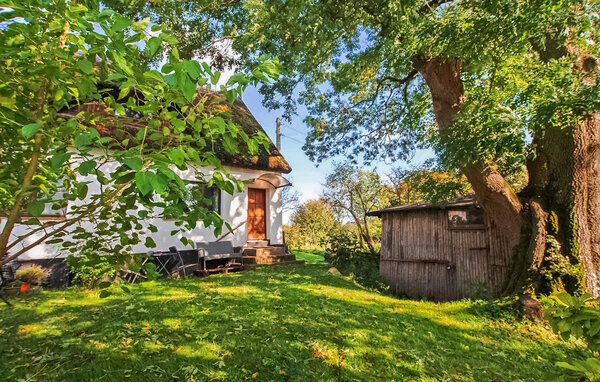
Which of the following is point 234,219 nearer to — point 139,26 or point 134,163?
point 139,26

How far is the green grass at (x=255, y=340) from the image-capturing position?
3381 mm

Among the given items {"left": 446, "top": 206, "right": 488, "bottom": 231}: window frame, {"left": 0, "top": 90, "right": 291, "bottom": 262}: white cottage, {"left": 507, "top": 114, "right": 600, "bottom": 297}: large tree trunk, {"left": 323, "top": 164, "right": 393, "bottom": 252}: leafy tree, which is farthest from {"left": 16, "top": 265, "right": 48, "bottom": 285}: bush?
{"left": 323, "top": 164, "right": 393, "bottom": 252}: leafy tree

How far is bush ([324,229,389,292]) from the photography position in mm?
12648

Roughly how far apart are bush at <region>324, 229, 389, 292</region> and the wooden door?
437 cm

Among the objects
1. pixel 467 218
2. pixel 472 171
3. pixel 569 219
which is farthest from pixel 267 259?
pixel 569 219

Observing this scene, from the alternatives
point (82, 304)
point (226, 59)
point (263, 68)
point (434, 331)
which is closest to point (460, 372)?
point (434, 331)

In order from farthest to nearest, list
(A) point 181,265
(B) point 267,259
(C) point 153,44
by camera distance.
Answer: (B) point 267,259 → (A) point 181,265 → (C) point 153,44

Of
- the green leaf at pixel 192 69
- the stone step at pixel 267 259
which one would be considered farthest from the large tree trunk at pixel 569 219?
the green leaf at pixel 192 69

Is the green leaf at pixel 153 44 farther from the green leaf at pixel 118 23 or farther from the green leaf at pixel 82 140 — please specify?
the green leaf at pixel 82 140

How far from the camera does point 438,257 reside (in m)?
11.1

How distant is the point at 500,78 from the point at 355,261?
1028 cm

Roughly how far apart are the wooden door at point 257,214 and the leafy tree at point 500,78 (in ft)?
16.3

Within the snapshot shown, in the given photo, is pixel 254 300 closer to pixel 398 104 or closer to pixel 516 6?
pixel 516 6

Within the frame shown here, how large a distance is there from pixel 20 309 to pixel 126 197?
594cm
